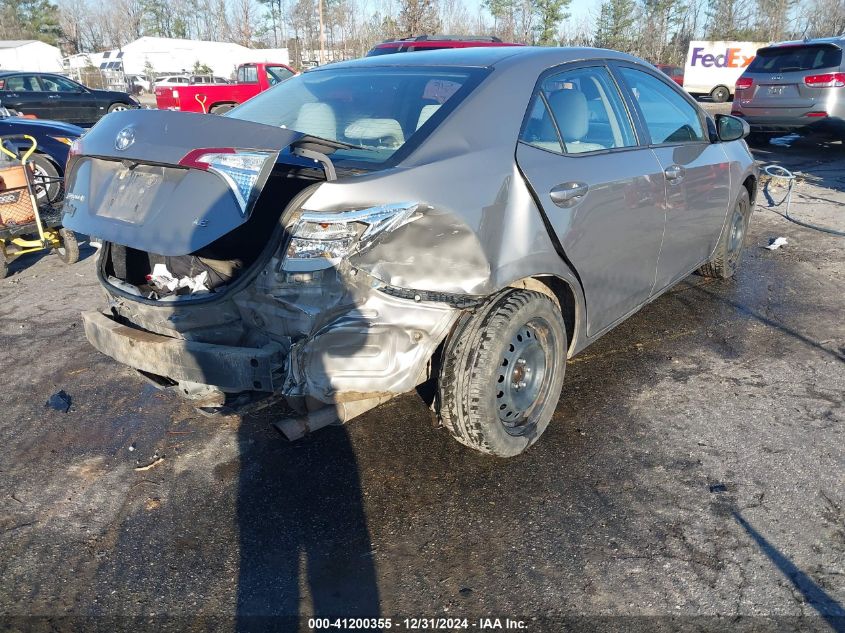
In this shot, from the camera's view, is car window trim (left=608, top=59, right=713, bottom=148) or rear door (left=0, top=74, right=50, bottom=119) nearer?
car window trim (left=608, top=59, right=713, bottom=148)

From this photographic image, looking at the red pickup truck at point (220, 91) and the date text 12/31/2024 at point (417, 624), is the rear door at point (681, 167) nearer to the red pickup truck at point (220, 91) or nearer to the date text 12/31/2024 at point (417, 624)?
the date text 12/31/2024 at point (417, 624)

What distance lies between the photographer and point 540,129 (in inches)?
117

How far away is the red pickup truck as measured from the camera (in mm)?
20078

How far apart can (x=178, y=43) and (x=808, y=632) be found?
199 ft

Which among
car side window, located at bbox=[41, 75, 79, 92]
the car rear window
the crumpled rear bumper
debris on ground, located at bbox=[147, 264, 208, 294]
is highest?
the car rear window

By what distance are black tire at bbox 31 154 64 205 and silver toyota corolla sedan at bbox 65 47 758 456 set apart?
14.9ft

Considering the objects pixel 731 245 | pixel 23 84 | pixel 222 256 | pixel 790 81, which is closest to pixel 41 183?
pixel 222 256

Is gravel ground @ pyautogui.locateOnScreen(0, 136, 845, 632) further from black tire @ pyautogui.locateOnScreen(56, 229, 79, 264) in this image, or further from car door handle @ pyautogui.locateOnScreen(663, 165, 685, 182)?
black tire @ pyautogui.locateOnScreen(56, 229, 79, 264)

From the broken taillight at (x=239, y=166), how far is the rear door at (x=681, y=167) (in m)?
2.24

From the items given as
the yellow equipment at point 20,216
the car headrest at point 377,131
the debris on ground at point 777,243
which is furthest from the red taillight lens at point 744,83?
the yellow equipment at point 20,216

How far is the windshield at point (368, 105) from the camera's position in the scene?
112 inches

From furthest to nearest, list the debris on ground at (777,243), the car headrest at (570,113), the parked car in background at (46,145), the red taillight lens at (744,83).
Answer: the red taillight lens at (744,83), the parked car in background at (46,145), the debris on ground at (777,243), the car headrest at (570,113)

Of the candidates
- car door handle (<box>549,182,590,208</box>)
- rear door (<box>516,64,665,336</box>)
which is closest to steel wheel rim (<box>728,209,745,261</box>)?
rear door (<box>516,64,665,336</box>)

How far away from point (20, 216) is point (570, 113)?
5.20 meters
